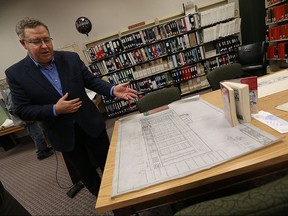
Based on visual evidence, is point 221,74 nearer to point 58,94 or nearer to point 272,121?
point 272,121

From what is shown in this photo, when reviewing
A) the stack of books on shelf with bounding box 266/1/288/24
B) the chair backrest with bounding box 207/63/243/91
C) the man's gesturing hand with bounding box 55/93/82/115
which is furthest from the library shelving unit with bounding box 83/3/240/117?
the man's gesturing hand with bounding box 55/93/82/115

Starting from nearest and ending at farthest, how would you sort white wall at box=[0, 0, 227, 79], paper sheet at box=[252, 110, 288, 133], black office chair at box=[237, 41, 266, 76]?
paper sheet at box=[252, 110, 288, 133]
black office chair at box=[237, 41, 266, 76]
white wall at box=[0, 0, 227, 79]

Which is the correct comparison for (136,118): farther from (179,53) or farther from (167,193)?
(179,53)

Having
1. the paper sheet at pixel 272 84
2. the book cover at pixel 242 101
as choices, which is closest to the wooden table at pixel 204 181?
the book cover at pixel 242 101

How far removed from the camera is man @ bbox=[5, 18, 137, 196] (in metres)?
1.27

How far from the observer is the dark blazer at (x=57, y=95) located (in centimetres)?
129

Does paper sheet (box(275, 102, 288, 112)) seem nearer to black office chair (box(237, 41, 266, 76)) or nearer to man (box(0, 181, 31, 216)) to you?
man (box(0, 181, 31, 216))

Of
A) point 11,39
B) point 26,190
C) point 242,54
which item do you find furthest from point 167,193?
point 11,39

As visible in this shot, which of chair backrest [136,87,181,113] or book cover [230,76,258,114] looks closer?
book cover [230,76,258,114]

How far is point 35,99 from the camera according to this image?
1338mm

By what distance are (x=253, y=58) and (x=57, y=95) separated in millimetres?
3892

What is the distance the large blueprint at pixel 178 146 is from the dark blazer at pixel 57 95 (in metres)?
0.38

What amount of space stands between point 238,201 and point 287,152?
18.0 inches

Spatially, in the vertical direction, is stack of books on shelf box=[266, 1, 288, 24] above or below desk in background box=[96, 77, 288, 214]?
above
